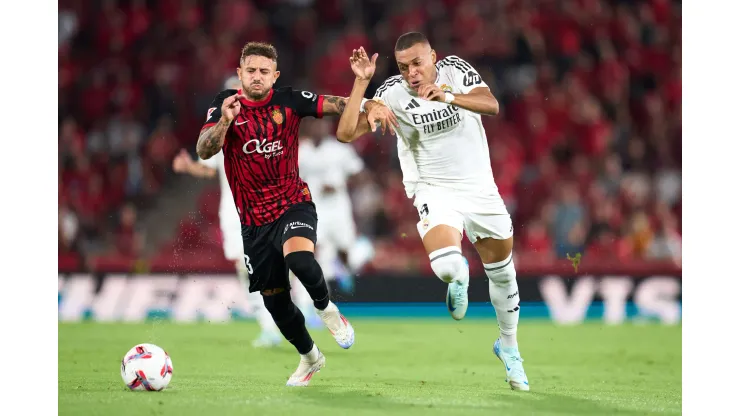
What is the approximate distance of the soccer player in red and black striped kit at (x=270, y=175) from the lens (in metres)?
6.47

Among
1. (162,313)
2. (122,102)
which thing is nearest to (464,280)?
(162,313)

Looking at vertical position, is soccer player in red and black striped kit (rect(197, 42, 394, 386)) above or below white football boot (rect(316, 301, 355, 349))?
above

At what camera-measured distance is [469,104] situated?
640 centimetres

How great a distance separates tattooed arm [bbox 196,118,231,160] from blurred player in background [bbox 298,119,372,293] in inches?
197

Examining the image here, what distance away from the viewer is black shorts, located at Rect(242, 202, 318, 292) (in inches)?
254

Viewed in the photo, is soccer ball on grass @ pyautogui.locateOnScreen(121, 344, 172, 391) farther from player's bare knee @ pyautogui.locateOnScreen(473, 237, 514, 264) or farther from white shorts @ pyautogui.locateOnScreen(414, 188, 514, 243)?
player's bare knee @ pyautogui.locateOnScreen(473, 237, 514, 264)

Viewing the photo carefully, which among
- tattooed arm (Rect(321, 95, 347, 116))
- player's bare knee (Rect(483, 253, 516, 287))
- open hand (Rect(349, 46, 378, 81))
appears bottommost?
player's bare knee (Rect(483, 253, 516, 287))

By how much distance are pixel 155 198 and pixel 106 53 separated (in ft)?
7.40

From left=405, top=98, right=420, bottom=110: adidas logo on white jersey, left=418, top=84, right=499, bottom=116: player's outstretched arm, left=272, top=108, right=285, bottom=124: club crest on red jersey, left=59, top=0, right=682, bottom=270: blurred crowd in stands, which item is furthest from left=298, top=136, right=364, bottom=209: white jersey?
left=418, top=84, right=499, bottom=116: player's outstretched arm

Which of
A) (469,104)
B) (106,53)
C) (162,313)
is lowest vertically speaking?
(162,313)

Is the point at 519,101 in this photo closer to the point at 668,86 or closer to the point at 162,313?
the point at 668,86

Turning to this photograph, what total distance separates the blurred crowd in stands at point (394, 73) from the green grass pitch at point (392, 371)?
1549 millimetres

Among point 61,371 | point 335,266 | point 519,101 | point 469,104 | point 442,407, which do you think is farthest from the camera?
point 519,101

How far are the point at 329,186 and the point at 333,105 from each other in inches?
197
